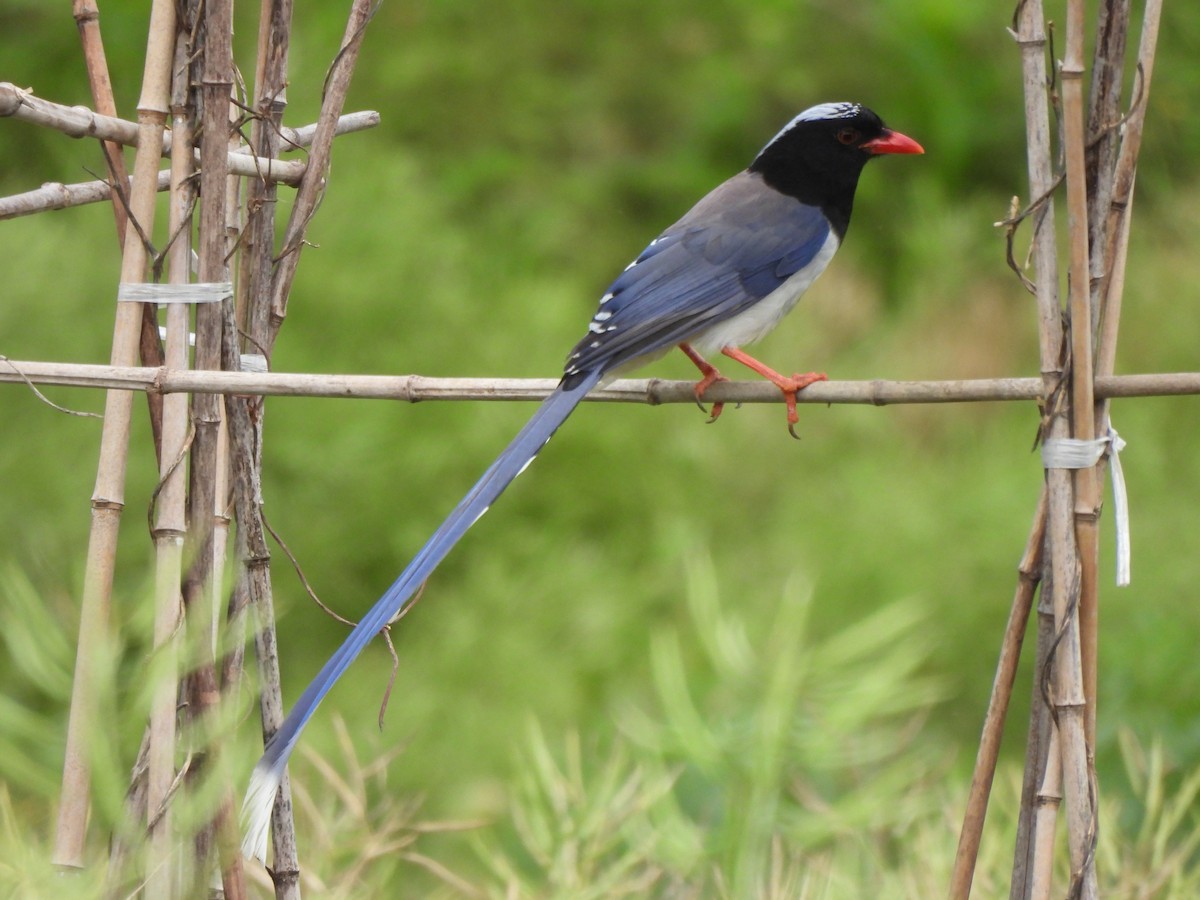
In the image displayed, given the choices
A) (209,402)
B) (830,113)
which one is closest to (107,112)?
(209,402)

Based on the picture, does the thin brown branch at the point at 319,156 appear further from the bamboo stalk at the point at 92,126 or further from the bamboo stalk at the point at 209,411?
the bamboo stalk at the point at 209,411

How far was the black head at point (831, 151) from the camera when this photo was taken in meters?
3.05

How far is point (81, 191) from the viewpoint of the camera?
1576 millimetres

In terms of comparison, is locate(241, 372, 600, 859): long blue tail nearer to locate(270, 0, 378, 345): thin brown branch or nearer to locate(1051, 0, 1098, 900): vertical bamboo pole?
locate(270, 0, 378, 345): thin brown branch

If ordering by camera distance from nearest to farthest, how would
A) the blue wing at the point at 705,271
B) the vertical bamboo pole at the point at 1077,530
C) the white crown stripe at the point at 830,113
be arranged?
1. the vertical bamboo pole at the point at 1077,530
2. the blue wing at the point at 705,271
3. the white crown stripe at the point at 830,113

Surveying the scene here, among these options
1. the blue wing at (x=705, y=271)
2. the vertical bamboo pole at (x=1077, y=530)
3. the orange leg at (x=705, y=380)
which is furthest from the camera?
the blue wing at (x=705, y=271)

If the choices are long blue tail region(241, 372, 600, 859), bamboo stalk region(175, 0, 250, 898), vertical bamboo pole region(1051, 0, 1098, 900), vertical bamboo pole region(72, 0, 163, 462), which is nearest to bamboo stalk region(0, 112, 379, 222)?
vertical bamboo pole region(72, 0, 163, 462)

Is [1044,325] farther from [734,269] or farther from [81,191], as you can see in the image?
[734,269]

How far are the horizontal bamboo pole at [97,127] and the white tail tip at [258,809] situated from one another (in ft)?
2.08

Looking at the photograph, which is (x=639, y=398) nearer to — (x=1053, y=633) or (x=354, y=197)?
(x=1053, y=633)

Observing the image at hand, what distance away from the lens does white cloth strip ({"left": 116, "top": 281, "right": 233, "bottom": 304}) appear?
1.41 m

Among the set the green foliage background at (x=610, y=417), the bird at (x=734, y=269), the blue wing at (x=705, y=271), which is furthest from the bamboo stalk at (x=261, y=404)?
the blue wing at (x=705, y=271)

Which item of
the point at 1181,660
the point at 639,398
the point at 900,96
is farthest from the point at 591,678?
the point at 900,96

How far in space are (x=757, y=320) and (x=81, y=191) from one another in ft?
4.92
